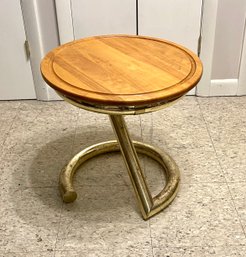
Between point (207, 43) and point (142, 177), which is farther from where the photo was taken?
point (207, 43)

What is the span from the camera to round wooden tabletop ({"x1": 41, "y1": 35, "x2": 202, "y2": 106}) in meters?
1.18

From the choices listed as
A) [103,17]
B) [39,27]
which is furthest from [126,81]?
[39,27]

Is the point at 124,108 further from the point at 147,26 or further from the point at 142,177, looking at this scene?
the point at 147,26

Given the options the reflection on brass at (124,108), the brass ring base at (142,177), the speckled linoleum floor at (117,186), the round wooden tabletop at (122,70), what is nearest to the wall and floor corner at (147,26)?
the speckled linoleum floor at (117,186)

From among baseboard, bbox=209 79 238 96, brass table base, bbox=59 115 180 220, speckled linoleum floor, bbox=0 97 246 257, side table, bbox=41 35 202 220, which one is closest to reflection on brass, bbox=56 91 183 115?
side table, bbox=41 35 202 220

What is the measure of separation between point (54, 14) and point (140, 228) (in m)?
1.27

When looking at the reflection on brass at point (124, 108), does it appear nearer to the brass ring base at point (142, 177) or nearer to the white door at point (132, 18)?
the brass ring base at point (142, 177)

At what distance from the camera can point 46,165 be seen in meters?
1.79

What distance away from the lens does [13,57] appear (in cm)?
222

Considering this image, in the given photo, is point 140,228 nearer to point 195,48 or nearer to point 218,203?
point 218,203

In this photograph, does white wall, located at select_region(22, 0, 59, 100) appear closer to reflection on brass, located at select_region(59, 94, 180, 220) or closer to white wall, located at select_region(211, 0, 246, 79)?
reflection on brass, located at select_region(59, 94, 180, 220)

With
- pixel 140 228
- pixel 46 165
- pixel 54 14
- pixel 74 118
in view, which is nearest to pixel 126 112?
pixel 140 228

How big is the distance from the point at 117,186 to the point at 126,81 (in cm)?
57

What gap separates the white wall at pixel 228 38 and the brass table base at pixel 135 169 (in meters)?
0.80
